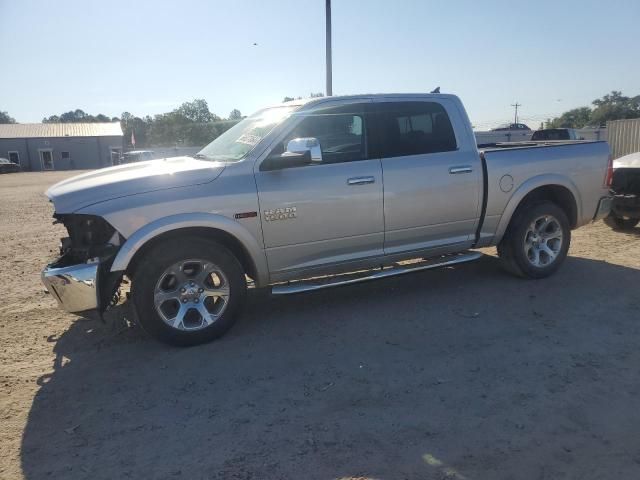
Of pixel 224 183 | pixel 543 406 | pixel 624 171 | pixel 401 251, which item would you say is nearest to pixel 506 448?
pixel 543 406

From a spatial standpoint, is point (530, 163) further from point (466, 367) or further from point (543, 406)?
point (543, 406)

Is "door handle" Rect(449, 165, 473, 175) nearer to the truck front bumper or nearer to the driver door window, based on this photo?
the driver door window

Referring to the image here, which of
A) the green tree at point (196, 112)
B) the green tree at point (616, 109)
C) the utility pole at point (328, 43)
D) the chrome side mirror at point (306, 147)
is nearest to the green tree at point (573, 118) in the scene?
the green tree at point (616, 109)

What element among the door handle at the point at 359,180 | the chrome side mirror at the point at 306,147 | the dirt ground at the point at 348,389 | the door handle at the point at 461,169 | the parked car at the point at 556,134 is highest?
the parked car at the point at 556,134

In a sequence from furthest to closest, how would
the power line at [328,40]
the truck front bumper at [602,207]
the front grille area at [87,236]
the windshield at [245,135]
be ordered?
the power line at [328,40]
the truck front bumper at [602,207]
the windshield at [245,135]
the front grille area at [87,236]

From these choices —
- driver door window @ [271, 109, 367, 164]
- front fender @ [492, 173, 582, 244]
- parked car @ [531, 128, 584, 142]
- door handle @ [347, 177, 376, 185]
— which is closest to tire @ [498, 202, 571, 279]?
front fender @ [492, 173, 582, 244]

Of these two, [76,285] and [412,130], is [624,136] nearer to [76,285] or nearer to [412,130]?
[412,130]

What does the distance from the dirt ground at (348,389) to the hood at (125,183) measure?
1299 mm

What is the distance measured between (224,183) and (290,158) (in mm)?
598

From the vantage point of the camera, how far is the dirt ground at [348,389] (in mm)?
2818

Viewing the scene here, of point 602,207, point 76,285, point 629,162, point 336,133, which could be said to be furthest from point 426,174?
point 629,162

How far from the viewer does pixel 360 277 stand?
192 inches

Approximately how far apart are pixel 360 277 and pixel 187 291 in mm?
1590

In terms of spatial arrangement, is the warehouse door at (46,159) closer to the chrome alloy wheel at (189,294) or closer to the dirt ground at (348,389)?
the dirt ground at (348,389)
